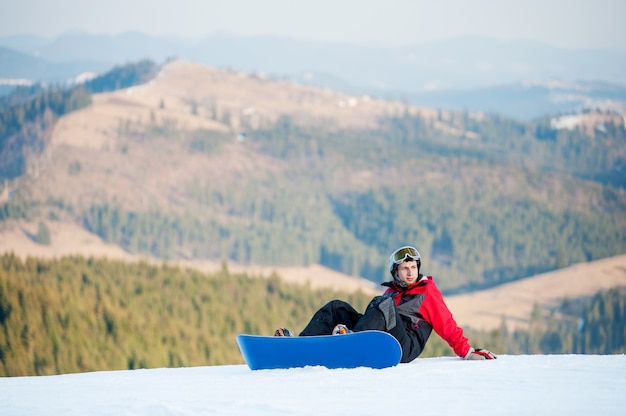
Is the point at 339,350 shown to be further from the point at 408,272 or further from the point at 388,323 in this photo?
the point at 408,272

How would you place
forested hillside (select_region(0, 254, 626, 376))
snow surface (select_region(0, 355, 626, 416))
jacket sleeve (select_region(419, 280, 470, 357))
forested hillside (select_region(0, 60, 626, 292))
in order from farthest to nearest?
forested hillside (select_region(0, 60, 626, 292)) < forested hillside (select_region(0, 254, 626, 376)) < jacket sleeve (select_region(419, 280, 470, 357)) < snow surface (select_region(0, 355, 626, 416))

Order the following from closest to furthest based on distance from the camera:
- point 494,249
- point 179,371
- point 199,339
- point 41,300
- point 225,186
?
point 179,371
point 41,300
point 199,339
point 494,249
point 225,186

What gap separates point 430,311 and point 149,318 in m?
59.7

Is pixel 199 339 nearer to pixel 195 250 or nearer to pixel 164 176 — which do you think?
pixel 195 250

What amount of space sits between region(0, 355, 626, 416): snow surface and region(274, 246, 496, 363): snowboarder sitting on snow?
279mm

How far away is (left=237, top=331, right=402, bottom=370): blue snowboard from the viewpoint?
40.3 feet

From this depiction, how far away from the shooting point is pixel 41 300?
208ft

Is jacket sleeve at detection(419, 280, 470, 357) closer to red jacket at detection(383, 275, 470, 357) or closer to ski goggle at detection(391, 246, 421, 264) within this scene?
red jacket at detection(383, 275, 470, 357)

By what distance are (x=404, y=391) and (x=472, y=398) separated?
84cm

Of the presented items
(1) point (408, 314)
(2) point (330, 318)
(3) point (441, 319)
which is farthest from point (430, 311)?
(2) point (330, 318)

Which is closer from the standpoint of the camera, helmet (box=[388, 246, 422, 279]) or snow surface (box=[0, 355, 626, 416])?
snow surface (box=[0, 355, 626, 416])

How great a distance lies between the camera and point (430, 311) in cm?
1290

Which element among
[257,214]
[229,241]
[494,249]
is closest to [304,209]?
[257,214]

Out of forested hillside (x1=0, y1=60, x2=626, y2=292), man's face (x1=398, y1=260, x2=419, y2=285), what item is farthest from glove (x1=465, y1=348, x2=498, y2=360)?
forested hillside (x1=0, y1=60, x2=626, y2=292)
